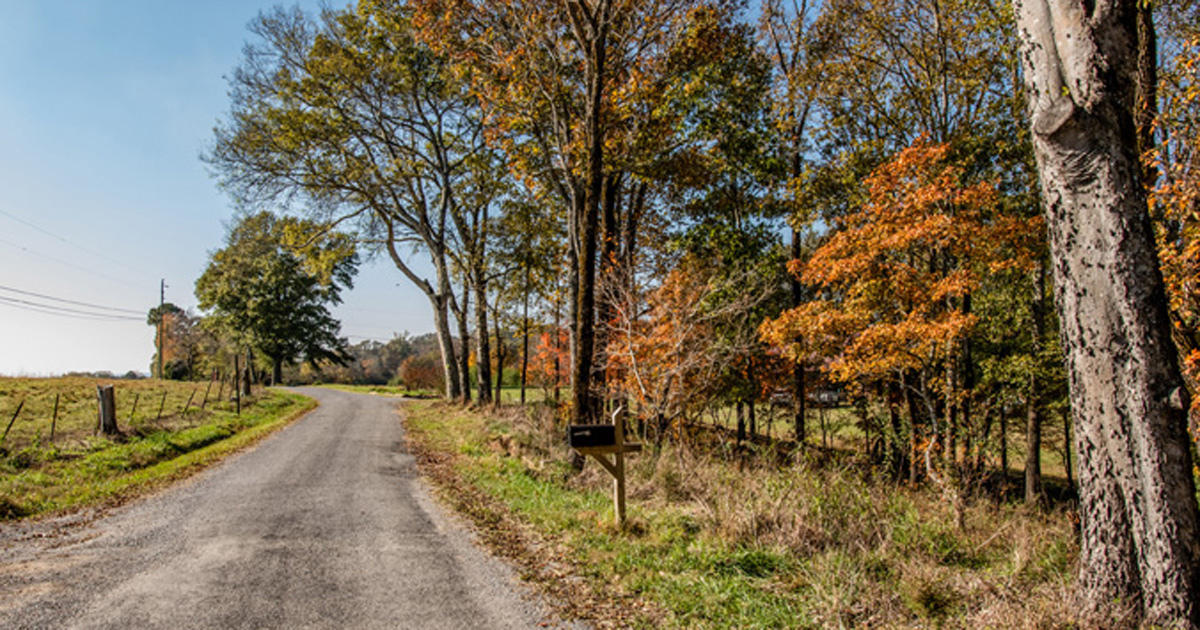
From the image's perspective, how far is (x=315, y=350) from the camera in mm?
49156

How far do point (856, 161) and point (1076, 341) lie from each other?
13.7 metres

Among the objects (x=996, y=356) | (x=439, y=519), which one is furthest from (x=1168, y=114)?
(x=996, y=356)

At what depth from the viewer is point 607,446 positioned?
6516mm

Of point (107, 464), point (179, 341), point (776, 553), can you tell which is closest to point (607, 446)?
point (776, 553)

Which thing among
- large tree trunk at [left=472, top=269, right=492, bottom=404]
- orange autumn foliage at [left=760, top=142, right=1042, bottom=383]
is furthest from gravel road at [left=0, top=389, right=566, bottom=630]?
large tree trunk at [left=472, top=269, right=492, bottom=404]

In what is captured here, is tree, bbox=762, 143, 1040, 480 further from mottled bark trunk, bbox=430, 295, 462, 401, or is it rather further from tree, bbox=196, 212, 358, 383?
tree, bbox=196, 212, 358, 383

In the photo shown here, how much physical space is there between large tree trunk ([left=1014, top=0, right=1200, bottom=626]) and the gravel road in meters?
3.89

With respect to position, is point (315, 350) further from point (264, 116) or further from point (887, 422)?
point (887, 422)

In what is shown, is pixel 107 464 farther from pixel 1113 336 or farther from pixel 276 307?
pixel 276 307

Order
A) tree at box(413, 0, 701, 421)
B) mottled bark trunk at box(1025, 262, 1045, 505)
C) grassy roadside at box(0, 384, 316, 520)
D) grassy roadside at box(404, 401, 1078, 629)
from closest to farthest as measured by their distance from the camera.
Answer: grassy roadside at box(404, 401, 1078, 629), grassy roadside at box(0, 384, 316, 520), tree at box(413, 0, 701, 421), mottled bark trunk at box(1025, 262, 1045, 505)

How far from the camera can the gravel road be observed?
4.43 m

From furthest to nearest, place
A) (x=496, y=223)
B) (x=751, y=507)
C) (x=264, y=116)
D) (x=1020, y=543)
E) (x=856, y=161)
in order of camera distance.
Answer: (x=496, y=223)
(x=264, y=116)
(x=856, y=161)
(x=751, y=507)
(x=1020, y=543)

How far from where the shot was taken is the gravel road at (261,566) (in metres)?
4.43

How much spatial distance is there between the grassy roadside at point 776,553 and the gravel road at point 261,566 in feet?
2.10
